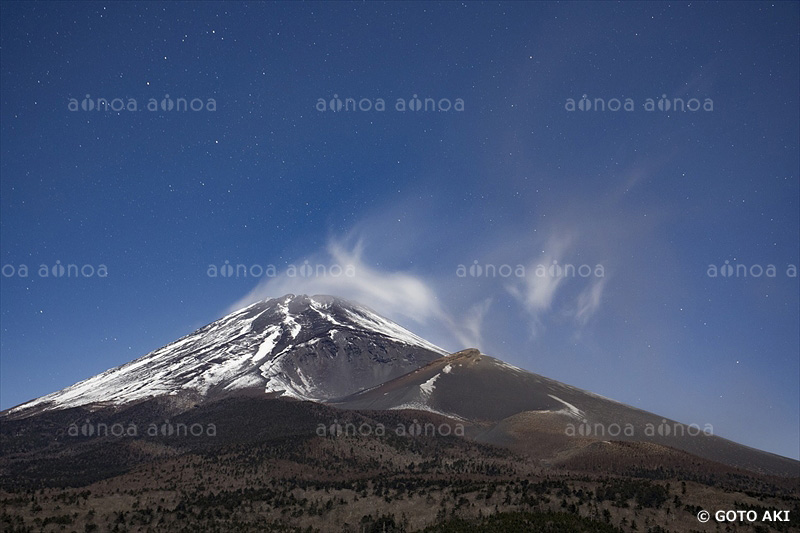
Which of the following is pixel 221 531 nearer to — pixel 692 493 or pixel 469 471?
pixel 469 471

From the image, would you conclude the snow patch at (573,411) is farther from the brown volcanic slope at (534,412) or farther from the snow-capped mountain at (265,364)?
the snow-capped mountain at (265,364)

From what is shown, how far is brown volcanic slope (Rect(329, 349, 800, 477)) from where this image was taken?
8156 centimetres

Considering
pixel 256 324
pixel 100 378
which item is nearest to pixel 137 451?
pixel 100 378

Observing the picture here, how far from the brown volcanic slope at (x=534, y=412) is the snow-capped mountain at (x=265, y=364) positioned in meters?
22.9

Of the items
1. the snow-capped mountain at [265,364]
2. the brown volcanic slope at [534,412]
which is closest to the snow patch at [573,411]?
the brown volcanic slope at [534,412]

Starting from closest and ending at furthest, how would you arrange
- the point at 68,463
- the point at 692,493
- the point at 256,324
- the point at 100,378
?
the point at 692,493 < the point at 68,463 < the point at 100,378 < the point at 256,324

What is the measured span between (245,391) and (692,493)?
106 m

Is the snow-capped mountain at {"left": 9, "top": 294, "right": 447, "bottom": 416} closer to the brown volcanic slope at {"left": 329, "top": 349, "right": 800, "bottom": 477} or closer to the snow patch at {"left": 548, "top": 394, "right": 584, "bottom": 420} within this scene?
the brown volcanic slope at {"left": 329, "top": 349, "right": 800, "bottom": 477}

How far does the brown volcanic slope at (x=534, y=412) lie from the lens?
81.6 metres

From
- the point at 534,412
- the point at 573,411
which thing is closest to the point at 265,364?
the point at 534,412

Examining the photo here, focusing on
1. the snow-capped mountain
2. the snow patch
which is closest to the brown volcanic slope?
the snow patch

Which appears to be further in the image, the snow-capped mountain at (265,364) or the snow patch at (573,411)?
the snow-capped mountain at (265,364)

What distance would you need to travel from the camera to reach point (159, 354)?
17425cm

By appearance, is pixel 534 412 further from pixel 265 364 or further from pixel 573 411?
pixel 265 364
